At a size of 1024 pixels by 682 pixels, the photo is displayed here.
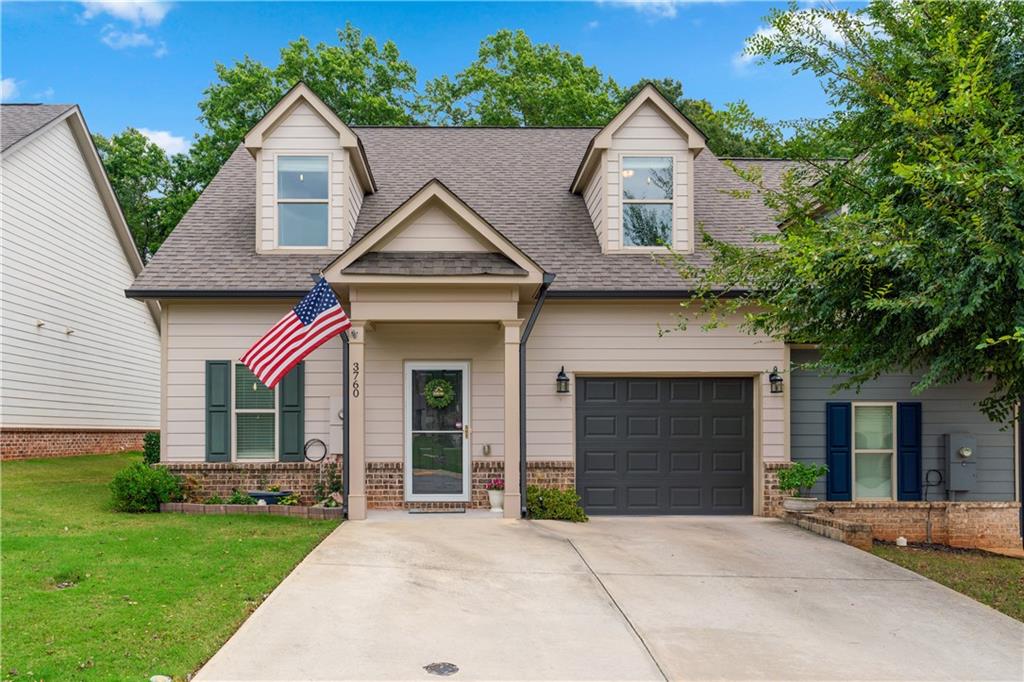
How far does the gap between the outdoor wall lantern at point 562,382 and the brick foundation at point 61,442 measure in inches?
428

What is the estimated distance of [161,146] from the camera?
28.1 metres

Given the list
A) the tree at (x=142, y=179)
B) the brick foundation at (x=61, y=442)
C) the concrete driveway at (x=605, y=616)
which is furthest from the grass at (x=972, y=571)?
the tree at (x=142, y=179)

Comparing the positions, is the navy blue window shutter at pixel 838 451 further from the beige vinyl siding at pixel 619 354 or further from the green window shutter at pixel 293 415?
the green window shutter at pixel 293 415

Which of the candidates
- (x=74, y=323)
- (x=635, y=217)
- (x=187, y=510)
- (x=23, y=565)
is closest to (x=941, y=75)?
(x=635, y=217)

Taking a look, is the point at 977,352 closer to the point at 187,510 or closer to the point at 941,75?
the point at 941,75

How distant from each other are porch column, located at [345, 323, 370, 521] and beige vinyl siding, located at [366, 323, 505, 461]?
3.31 feet

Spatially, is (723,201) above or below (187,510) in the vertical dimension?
above

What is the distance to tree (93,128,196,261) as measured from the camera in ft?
88.9

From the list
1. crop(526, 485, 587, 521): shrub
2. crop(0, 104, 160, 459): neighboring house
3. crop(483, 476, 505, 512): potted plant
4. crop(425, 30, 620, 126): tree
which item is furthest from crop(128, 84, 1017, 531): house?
crop(425, 30, 620, 126): tree

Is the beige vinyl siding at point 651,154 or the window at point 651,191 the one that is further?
the window at point 651,191

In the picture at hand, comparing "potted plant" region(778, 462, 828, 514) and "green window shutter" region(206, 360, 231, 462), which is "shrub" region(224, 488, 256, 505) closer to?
→ "green window shutter" region(206, 360, 231, 462)

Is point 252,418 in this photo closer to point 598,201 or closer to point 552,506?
point 552,506

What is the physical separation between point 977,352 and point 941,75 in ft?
8.25

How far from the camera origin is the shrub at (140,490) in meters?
9.96
